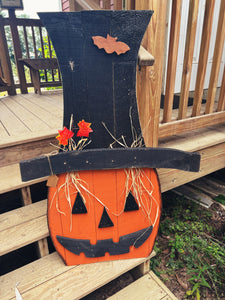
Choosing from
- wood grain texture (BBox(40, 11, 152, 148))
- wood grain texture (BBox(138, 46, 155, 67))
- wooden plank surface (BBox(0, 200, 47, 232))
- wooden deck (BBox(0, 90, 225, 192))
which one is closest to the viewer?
wood grain texture (BBox(40, 11, 152, 148))

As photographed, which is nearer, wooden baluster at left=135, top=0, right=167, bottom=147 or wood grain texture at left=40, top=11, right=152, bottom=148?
wood grain texture at left=40, top=11, right=152, bottom=148

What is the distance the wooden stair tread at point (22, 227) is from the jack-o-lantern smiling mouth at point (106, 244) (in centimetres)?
16

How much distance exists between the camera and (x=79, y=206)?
117cm

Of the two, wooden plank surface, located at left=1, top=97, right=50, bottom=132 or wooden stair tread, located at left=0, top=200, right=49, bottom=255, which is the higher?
wooden plank surface, located at left=1, top=97, right=50, bottom=132

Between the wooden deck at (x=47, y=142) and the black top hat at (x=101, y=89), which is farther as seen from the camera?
the wooden deck at (x=47, y=142)

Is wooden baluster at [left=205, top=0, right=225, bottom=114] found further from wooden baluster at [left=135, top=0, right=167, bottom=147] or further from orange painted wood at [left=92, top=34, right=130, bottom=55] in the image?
orange painted wood at [left=92, top=34, right=130, bottom=55]

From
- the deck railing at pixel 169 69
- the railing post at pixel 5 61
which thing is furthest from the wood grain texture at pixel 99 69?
the railing post at pixel 5 61

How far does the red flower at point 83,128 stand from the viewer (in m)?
1.08

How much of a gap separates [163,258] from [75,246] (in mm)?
801

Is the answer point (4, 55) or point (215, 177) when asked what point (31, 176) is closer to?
point (215, 177)

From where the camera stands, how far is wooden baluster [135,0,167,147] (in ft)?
3.99

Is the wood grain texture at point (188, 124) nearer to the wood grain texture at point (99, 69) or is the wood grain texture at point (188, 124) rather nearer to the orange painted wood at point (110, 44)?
the wood grain texture at point (99, 69)

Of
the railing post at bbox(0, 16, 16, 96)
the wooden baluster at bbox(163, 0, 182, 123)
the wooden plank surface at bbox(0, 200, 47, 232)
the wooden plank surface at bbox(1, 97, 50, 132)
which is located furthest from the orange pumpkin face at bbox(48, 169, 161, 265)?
the railing post at bbox(0, 16, 16, 96)

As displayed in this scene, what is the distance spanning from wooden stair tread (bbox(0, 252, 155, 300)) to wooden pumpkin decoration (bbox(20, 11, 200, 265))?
5cm
